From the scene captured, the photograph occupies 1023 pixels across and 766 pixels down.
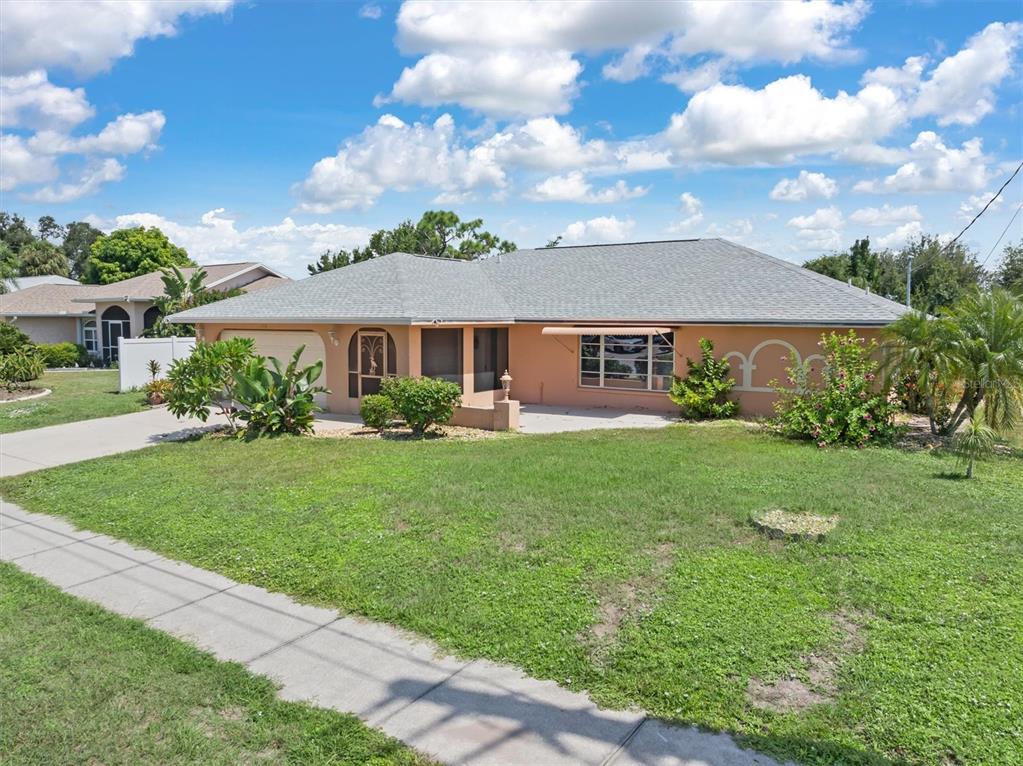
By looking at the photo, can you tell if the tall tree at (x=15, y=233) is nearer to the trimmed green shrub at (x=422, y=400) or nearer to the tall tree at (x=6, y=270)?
the tall tree at (x=6, y=270)

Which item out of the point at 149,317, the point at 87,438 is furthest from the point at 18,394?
the point at 149,317

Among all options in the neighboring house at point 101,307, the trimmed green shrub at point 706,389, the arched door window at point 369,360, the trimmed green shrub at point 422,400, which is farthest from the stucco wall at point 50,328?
the trimmed green shrub at point 706,389

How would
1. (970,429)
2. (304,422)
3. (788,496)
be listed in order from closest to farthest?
(788,496) → (970,429) → (304,422)

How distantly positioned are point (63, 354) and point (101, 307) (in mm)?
2918

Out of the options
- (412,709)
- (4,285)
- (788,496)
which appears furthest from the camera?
(4,285)

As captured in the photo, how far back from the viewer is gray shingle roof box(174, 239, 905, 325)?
16.7 m

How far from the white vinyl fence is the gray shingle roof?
3.62 meters

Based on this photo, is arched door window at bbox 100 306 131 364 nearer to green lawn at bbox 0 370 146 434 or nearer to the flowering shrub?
green lawn at bbox 0 370 146 434

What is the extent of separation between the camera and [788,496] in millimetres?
9070

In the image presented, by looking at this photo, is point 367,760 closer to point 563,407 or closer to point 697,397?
point 697,397

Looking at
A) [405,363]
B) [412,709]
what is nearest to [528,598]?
[412,709]

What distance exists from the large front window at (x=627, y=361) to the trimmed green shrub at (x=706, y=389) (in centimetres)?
111

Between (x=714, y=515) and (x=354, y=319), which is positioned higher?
(x=354, y=319)

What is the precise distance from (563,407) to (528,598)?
534 inches
